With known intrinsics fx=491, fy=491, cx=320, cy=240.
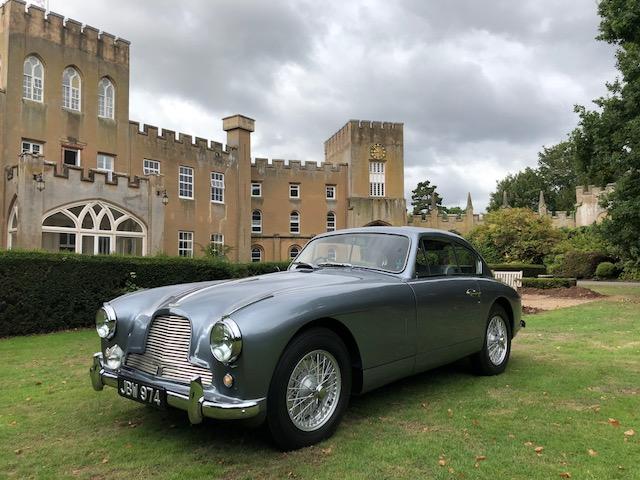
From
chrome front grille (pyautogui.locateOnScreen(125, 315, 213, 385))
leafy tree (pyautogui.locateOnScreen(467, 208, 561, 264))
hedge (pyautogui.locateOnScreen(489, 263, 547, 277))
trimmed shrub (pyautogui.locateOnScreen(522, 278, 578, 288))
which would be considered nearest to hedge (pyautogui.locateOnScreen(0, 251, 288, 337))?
chrome front grille (pyautogui.locateOnScreen(125, 315, 213, 385))

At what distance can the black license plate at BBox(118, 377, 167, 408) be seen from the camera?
3.43 meters

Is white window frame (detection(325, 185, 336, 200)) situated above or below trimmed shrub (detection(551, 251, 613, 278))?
above

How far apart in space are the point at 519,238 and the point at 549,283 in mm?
14193

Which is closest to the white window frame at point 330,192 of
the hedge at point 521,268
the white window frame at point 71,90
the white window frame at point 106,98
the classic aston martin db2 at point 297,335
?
the hedge at point 521,268

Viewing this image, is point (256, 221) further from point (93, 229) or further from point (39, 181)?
point (39, 181)

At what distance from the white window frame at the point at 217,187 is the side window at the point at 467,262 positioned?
96.5 ft

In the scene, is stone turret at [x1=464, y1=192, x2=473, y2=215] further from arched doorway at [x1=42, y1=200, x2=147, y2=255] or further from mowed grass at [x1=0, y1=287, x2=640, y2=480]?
mowed grass at [x1=0, y1=287, x2=640, y2=480]

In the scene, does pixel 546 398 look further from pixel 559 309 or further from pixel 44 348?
pixel 559 309

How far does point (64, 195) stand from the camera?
20.5 metres

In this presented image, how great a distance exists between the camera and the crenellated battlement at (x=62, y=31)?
76.3 ft

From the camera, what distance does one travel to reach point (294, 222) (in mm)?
42000

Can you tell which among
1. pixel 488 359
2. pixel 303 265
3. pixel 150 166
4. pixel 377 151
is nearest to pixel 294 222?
pixel 377 151

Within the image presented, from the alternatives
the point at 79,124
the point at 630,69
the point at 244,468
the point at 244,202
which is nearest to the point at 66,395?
the point at 244,468

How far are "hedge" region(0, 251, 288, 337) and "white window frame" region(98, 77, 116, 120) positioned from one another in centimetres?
1757
